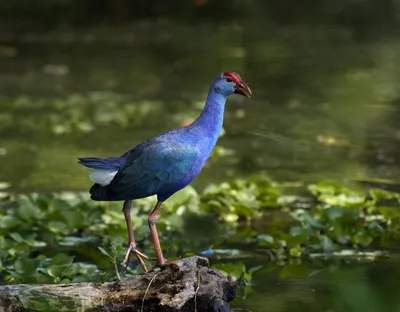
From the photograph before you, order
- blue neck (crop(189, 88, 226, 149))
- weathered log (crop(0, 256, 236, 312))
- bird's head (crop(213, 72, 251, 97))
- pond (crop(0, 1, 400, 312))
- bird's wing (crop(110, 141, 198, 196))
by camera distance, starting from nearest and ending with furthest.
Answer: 1. weathered log (crop(0, 256, 236, 312))
2. bird's wing (crop(110, 141, 198, 196))
3. blue neck (crop(189, 88, 226, 149))
4. bird's head (crop(213, 72, 251, 97))
5. pond (crop(0, 1, 400, 312))

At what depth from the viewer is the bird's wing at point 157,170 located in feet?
17.4

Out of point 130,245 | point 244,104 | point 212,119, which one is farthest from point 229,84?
point 244,104

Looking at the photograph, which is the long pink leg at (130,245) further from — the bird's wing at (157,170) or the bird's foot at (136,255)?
the bird's wing at (157,170)

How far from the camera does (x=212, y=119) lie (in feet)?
17.9

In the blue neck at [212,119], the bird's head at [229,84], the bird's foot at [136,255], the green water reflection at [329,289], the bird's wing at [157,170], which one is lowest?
the green water reflection at [329,289]

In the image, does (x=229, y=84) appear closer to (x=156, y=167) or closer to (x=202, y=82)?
(x=156, y=167)

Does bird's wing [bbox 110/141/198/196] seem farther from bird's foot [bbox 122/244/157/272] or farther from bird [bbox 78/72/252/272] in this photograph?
bird's foot [bbox 122/244/157/272]

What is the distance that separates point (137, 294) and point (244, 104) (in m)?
7.08

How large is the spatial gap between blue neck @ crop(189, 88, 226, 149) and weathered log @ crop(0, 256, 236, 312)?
64 cm

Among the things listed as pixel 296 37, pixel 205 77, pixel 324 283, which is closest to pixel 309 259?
pixel 324 283

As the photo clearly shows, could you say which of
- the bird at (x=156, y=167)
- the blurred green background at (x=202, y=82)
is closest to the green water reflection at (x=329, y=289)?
the bird at (x=156, y=167)

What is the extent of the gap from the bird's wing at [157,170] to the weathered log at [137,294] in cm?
43

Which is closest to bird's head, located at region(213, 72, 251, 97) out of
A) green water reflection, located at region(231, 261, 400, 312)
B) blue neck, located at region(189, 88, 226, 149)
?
blue neck, located at region(189, 88, 226, 149)

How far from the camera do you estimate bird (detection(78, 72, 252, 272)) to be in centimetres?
531
